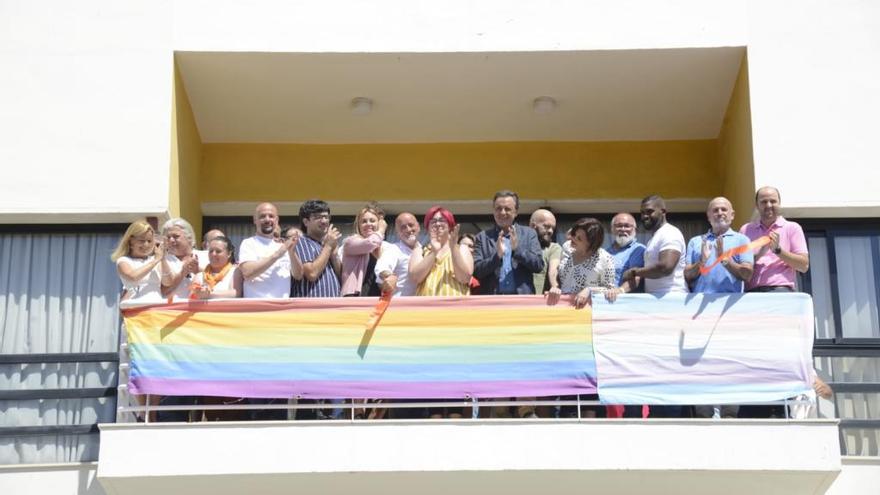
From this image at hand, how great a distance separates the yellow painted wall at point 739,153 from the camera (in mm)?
13992

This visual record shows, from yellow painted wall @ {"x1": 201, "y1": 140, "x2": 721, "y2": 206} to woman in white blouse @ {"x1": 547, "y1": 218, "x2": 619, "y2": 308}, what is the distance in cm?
320

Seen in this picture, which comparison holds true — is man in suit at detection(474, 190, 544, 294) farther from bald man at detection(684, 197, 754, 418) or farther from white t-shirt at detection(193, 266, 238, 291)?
white t-shirt at detection(193, 266, 238, 291)

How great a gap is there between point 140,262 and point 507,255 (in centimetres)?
287

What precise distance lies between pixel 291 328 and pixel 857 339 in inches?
187

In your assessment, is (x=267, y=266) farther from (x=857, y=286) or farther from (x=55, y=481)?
(x=857, y=286)

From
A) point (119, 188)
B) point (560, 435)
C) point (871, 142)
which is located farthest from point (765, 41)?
point (119, 188)

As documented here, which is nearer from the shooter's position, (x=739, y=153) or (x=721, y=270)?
(x=721, y=270)

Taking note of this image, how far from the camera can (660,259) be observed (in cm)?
1212

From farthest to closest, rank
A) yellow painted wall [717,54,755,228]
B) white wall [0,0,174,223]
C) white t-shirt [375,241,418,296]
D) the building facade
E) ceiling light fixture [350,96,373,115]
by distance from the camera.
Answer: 1. ceiling light fixture [350,96,373,115]
2. yellow painted wall [717,54,755,228]
3. white wall [0,0,174,223]
4. the building facade
5. white t-shirt [375,241,418,296]

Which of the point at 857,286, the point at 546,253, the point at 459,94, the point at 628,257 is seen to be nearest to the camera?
the point at 628,257

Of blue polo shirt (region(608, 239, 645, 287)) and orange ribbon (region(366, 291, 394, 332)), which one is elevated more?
blue polo shirt (region(608, 239, 645, 287))

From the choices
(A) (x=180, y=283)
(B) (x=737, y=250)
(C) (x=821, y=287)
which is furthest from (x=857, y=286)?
(A) (x=180, y=283)

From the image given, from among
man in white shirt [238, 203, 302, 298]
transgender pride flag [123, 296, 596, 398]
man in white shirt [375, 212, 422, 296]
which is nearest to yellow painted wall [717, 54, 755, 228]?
transgender pride flag [123, 296, 596, 398]

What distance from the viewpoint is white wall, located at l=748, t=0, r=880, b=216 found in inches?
535
